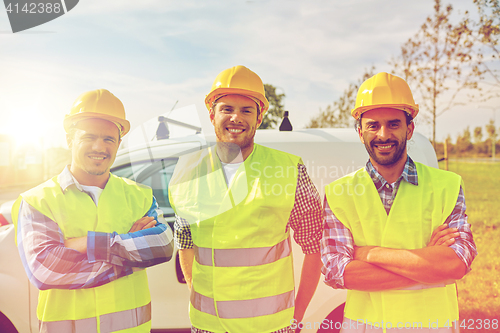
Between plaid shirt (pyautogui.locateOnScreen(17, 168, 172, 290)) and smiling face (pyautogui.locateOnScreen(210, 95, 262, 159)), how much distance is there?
676mm

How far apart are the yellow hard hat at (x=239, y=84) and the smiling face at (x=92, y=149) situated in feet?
2.01

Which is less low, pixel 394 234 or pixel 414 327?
pixel 394 234

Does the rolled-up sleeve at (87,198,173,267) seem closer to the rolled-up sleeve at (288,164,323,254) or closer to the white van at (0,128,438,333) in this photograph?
the rolled-up sleeve at (288,164,323,254)

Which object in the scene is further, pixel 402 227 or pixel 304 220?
pixel 304 220

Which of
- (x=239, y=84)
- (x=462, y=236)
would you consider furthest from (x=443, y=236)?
(x=239, y=84)

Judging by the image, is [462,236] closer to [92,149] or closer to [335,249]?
[335,249]

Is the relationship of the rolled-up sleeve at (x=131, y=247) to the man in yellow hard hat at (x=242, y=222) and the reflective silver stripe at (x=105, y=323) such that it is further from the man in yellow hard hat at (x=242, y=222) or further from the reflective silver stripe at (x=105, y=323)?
the reflective silver stripe at (x=105, y=323)

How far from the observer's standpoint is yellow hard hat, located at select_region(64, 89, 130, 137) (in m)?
1.91

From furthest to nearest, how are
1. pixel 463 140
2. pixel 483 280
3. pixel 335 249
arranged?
pixel 463 140 < pixel 483 280 < pixel 335 249

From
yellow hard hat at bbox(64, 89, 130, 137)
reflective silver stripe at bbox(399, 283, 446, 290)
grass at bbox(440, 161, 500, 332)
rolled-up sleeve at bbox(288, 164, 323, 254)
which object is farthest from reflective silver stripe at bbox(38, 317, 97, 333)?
grass at bbox(440, 161, 500, 332)

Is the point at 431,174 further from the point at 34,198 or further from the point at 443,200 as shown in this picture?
the point at 34,198

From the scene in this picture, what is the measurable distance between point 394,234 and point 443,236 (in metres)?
0.23

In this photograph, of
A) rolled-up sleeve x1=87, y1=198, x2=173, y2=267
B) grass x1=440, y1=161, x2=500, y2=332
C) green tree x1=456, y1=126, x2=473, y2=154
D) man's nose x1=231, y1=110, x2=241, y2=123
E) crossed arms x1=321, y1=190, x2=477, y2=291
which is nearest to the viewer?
crossed arms x1=321, y1=190, x2=477, y2=291

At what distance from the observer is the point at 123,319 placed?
6.05 ft
